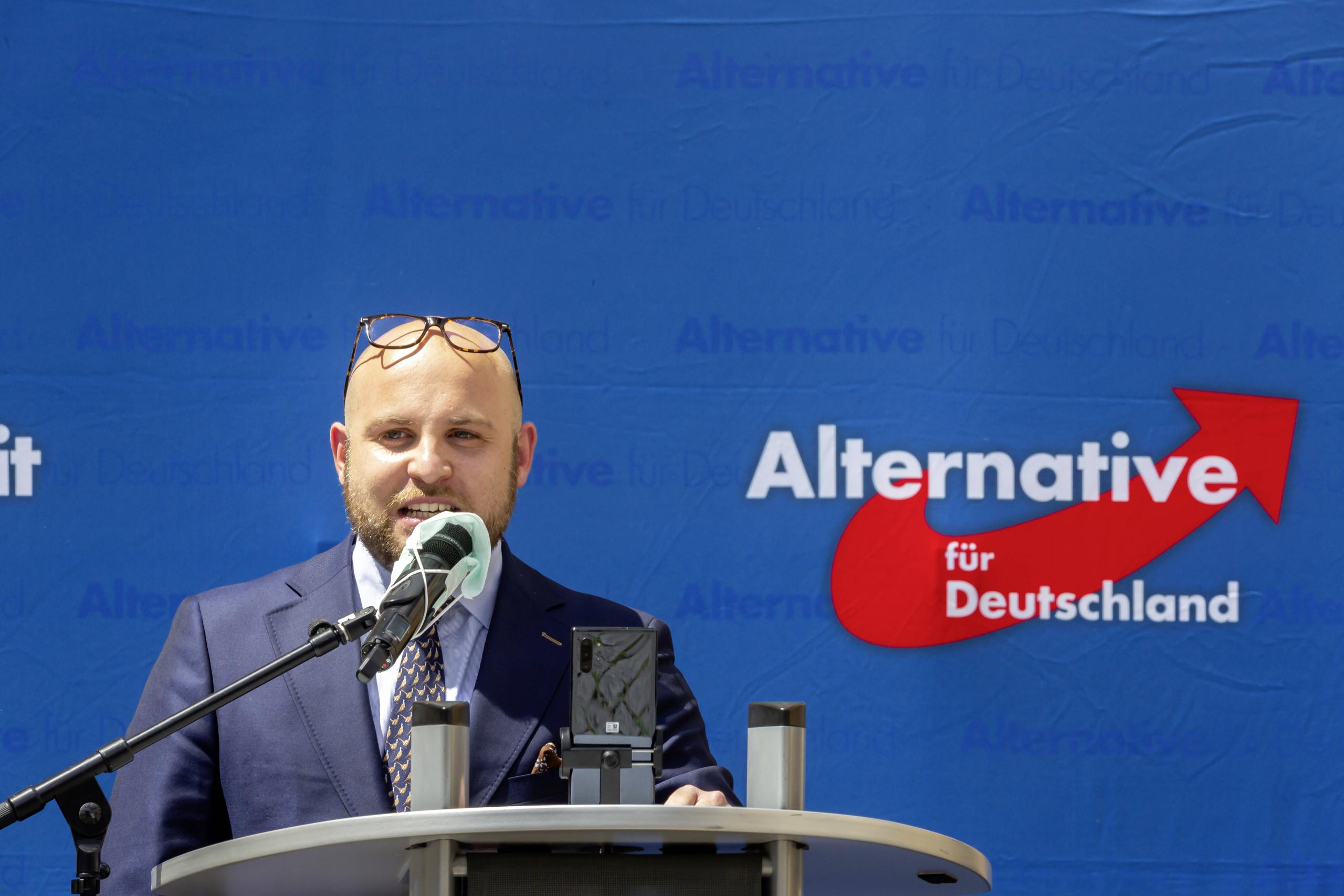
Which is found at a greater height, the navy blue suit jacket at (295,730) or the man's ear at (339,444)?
the man's ear at (339,444)

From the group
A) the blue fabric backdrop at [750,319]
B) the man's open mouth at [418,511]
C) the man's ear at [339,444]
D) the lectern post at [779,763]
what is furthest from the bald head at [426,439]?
the lectern post at [779,763]

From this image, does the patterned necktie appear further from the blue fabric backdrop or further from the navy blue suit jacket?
the blue fabric backdrop

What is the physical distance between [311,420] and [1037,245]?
1.52 m

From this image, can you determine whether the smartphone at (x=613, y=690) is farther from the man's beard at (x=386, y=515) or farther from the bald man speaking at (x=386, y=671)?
the man's beard at (x=386, y=515)

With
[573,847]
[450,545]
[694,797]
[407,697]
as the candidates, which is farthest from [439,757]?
[407,697]

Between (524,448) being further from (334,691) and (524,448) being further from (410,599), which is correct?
(410,599)

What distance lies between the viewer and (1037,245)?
2982mm

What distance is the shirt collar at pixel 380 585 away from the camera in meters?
2.29

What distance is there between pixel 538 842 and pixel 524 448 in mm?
1337

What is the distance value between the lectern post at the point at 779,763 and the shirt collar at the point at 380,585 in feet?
3.22

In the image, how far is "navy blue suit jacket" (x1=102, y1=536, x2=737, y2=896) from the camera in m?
2.01

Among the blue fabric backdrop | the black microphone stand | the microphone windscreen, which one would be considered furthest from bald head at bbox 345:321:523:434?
the black microphone stand

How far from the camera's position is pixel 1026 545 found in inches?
115

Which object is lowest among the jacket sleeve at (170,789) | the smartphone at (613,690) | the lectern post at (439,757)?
the jacket sleeve at (170,789)
